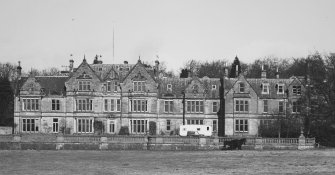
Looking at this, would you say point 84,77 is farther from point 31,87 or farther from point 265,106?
point 265,106

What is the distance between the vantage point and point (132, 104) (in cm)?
7519

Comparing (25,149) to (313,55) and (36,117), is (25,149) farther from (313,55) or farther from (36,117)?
(313,55)

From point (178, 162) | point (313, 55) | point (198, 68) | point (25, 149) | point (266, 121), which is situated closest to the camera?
point (178, 162)

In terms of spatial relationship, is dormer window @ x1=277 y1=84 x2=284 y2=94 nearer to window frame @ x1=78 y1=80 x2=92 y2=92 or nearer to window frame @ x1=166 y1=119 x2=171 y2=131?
window frame @ x1=166 y1=119 x2=171 y2=131

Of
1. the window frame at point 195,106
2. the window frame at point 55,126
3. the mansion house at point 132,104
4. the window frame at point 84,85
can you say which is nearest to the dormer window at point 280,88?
the mansion house at point 132,104

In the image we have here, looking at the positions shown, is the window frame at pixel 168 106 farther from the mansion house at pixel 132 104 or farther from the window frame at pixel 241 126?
the window frame at pixel 241 126

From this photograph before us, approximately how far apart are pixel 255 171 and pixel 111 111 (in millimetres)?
46175

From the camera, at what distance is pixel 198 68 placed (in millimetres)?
129750

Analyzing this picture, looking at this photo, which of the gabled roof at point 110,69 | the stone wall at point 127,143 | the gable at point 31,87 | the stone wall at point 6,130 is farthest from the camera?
the gabled roof at point 110,69

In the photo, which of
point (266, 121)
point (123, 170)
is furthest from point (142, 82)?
point (123, 170)

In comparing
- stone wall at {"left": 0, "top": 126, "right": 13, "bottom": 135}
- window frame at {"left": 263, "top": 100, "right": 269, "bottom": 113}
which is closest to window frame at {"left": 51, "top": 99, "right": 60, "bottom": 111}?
stone wall at {"left": 0, "top": 126, "right": 13, "bottom": 135}

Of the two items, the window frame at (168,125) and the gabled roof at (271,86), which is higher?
the gabled roof at (271,86)

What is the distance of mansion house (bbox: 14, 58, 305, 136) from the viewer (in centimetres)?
7506

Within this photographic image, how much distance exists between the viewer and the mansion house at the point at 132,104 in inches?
2955
